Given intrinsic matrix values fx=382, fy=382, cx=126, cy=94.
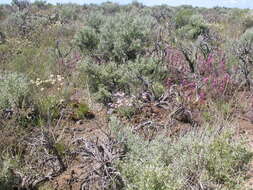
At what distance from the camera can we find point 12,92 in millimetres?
5891

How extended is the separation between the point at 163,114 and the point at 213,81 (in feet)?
4.23

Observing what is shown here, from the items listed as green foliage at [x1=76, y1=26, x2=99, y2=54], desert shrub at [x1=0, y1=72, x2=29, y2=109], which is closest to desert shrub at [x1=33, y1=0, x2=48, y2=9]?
green foliage at [x1=76, y1=26, x2=99, y2=54]

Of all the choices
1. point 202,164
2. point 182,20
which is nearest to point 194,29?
point 182,20

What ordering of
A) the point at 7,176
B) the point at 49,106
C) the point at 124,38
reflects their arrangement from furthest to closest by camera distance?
the point at 124,38 → the point at 49,106 → the point at 7,176

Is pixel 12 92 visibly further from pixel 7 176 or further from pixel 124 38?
pixel 124 38

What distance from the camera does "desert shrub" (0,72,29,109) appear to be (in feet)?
18.9

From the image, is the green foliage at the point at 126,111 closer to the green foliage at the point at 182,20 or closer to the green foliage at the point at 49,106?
the green foliage at the point at 49,106

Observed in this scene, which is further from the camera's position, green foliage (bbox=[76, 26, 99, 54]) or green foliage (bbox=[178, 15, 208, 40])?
green foliage (bbox=[178, 15, 208, 40])

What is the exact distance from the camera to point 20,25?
14227 mm

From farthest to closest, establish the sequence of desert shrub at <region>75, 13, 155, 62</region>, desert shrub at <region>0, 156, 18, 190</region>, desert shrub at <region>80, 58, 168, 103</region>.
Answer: desert shrub at <region>75, 13, 155, 62</region>, desert shrub at <region>80, 58, 168, 103</region>, desert shrub at <region>0, 156, 18, 190</region>

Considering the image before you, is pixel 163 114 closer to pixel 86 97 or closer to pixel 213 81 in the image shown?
pixel 213 81

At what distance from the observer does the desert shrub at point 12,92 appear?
5762 mm

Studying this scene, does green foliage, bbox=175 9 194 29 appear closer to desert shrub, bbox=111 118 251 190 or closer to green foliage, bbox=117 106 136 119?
green foliage, bbox=117 106 136 119

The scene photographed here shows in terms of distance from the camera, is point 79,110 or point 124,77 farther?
point 124,77
